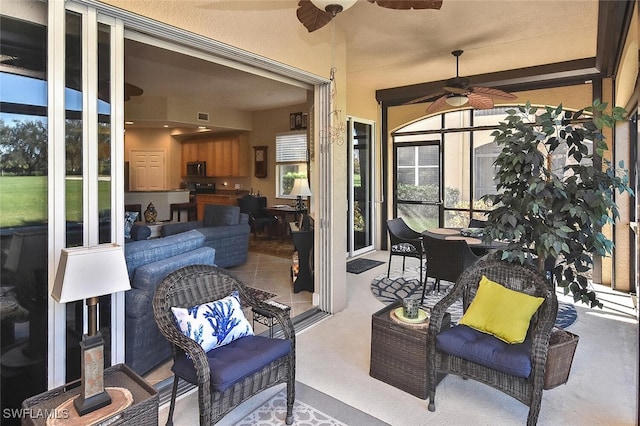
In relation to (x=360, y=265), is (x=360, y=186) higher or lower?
higher

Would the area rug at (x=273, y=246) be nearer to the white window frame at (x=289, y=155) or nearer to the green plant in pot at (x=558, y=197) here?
the white window frame at (x=289, y=155)

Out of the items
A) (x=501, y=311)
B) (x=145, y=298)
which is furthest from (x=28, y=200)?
(x=501, y=311)

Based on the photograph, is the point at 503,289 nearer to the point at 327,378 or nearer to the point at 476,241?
the point at 327,378

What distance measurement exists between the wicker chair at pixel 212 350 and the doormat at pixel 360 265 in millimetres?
3530

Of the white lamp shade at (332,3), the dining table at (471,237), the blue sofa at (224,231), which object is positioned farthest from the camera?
the blue sofa at (224,231)

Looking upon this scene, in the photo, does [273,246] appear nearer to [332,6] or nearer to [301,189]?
[301,189]

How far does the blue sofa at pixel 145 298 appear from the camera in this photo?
2.77 metres

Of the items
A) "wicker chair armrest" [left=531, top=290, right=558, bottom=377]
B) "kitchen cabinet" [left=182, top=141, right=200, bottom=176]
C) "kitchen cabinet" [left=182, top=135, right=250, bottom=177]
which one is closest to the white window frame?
"kitchen cabinet" [left=182, top=135, right=250, bottom=177]

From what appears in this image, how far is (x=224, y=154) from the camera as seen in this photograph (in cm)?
976

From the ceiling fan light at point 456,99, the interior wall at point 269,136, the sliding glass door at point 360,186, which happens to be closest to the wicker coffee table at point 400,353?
the ceiling fan light at point 456,99

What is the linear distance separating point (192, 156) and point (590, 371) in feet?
32.2

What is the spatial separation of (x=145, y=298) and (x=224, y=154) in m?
7.30

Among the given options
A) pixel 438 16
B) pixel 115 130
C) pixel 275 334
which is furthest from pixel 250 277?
pixel 438 16

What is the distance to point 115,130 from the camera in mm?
2359
